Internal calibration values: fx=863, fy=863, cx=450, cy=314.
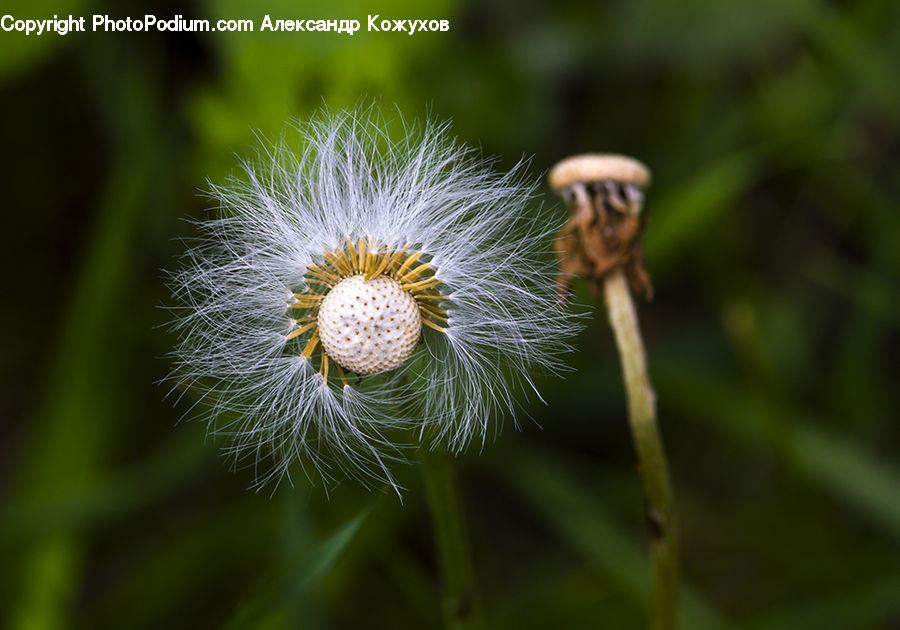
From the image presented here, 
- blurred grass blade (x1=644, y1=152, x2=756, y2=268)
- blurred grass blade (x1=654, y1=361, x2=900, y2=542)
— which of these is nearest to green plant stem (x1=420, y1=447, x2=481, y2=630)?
blurred grass blade (x1=644, y1=152, x2=756, y2=268)

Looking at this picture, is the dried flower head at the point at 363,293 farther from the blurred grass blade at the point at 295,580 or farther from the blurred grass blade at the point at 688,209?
the blurred grass blade at the point at 688,209

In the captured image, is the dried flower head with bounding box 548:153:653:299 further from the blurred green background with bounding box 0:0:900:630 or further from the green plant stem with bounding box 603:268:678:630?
the blurred green background with bounding box 0:0:900:630

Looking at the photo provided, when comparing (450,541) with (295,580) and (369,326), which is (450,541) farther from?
(369,326)

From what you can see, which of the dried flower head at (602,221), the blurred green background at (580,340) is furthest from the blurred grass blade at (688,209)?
the dried flower head at (602,221)

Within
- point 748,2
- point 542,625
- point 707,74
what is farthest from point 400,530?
point 748,2

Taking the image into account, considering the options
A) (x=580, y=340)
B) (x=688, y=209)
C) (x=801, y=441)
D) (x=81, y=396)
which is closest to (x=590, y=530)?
(x=580, y=340)
